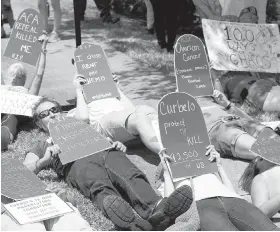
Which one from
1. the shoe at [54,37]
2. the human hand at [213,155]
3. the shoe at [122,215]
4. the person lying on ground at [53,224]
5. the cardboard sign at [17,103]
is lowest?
the shoe at [54,37]

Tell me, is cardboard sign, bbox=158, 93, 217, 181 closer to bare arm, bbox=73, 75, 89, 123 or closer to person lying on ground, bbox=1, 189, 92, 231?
person lying on ground, bbox=1, 189, 92, 231

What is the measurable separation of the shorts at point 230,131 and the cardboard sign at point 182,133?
905 mm

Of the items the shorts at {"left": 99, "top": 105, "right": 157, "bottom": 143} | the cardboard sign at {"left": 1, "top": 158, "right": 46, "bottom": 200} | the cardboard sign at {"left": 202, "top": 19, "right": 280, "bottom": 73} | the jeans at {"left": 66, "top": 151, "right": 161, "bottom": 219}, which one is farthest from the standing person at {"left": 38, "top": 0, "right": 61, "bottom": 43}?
the cardboard sign at {"left": 1, "top": 158, "right": 46, "bottom": 200}

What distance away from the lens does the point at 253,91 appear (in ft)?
21.4

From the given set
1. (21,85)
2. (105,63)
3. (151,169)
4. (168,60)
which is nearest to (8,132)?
(21,85)

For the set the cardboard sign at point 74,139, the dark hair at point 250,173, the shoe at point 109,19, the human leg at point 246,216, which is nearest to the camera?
the human leg at point 246,216

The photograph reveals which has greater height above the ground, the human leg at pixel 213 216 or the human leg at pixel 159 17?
the human leg at pixel 213 216

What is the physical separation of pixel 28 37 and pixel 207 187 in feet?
10.4

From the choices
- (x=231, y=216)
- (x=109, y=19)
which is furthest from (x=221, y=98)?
(x=109, y=19)

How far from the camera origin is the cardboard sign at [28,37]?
6.50 meters

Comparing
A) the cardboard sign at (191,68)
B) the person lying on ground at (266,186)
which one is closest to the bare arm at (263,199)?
the person lying on ground at (266,186)

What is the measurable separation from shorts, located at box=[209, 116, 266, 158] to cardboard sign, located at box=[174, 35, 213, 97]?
1.63 ft

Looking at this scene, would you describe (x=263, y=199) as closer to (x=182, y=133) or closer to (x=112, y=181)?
(x=182, y=133)

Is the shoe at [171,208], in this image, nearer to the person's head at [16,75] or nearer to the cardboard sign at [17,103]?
the cardboard sign at [17,103]
